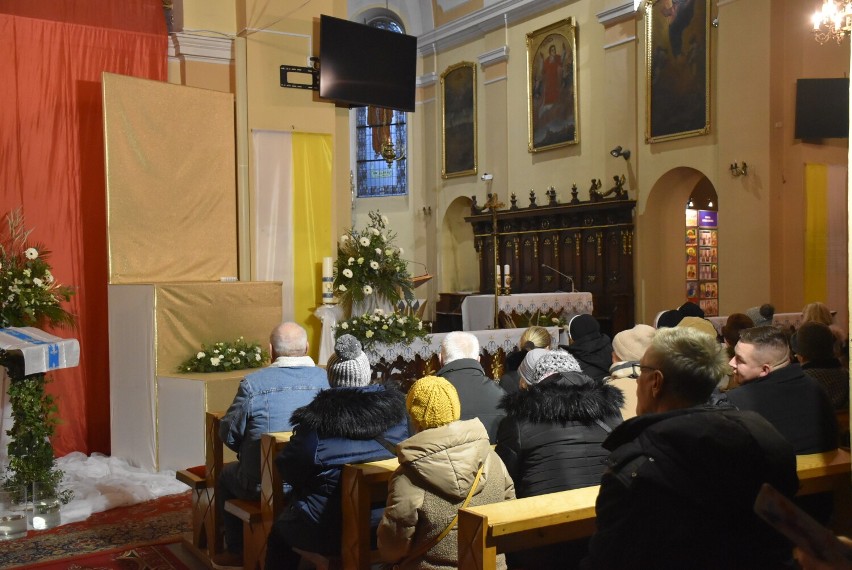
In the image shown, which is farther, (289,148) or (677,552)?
(289,148)

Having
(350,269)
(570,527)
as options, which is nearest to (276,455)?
(570,527)

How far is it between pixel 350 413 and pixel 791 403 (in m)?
1.82

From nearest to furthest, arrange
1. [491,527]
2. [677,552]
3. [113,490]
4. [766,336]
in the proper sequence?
[677,552] < [491,527] < [766,336] < [113,490]

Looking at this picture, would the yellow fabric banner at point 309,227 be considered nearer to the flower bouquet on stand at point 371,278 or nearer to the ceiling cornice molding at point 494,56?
the flower bouquet on stand at point 371,278

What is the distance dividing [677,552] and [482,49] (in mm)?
17387

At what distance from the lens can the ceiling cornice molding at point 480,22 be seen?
16844mm

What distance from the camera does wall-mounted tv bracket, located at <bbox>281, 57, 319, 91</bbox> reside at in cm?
862

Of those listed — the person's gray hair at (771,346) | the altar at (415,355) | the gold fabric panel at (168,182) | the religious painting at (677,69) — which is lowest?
the altar at (415,355)

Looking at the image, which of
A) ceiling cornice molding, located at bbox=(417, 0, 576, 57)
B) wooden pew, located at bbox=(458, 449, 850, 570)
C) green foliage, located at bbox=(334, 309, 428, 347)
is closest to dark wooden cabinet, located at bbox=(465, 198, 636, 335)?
ceiling cornice molding, located at bbox=(417, 0, 576, 57)

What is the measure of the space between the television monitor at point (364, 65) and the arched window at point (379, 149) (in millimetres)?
10674

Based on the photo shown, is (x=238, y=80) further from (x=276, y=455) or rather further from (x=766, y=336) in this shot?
(x=766, y=336)

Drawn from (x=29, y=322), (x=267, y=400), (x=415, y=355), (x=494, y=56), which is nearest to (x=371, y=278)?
(x=415, y=355)

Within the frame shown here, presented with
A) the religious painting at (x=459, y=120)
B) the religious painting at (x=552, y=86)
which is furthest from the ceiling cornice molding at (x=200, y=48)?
the religious painting at (x=459, y=120)

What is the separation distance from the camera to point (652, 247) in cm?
1473
